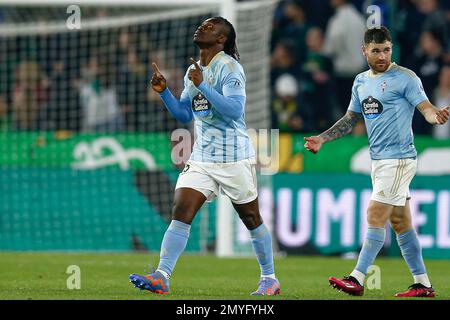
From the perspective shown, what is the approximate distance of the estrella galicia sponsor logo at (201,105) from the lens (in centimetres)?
920

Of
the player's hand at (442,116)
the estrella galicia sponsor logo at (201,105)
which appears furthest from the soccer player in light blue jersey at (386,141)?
the estrella galicia sponsor logo at (201,105)

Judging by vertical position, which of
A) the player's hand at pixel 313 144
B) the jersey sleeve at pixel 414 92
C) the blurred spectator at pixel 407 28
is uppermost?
the blurred spectator at pixel 407 28

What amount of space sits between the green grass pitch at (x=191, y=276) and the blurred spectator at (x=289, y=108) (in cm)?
318

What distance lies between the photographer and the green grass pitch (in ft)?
30.0

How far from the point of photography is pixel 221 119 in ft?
30.2

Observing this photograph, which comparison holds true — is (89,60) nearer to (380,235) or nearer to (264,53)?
(264,53)

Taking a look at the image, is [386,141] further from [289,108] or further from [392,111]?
[289,108]

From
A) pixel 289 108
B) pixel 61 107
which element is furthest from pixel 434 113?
pixel 61 107

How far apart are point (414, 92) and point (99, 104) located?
8.85 metres

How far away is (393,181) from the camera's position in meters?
9.23

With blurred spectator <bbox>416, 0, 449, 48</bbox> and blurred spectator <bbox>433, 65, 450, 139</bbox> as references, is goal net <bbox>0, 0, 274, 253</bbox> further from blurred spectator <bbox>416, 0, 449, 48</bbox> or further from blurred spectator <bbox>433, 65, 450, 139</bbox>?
blurred spectator <bbox>416, 0, 449, 48</bbox>

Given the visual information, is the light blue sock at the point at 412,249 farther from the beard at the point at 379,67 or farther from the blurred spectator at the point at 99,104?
the blurred spectator at the point at 99,104

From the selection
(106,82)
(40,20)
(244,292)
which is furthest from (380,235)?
(40,20)

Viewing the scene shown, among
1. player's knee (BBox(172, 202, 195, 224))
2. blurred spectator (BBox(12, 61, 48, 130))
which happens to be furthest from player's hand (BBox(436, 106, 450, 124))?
blurred spectator (BBox(12, 61, 48, 130))
